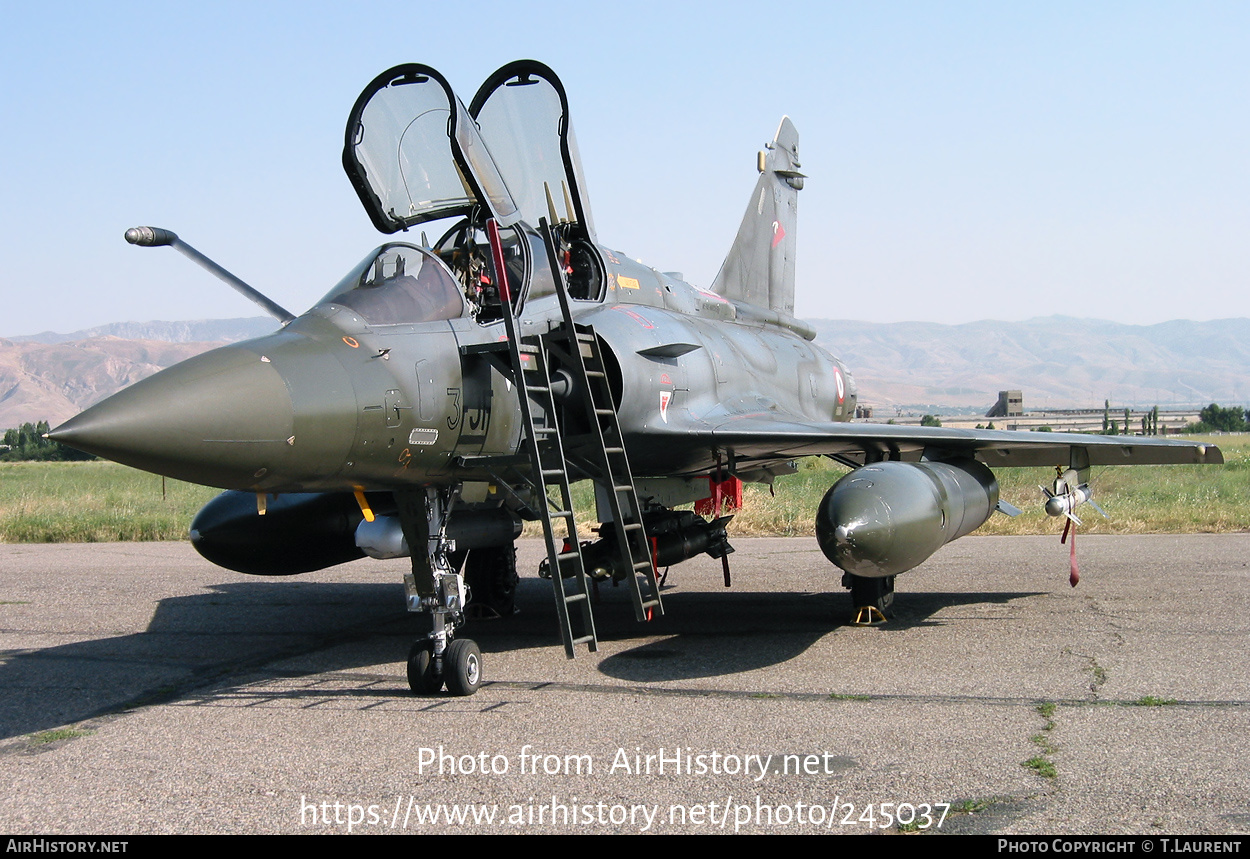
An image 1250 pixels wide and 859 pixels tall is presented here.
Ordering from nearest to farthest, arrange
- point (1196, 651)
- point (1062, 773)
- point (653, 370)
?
point (1062, 773) → point (1196, 651) → point (653, 370)

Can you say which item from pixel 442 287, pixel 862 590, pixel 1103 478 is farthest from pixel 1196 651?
pixel 1103 478

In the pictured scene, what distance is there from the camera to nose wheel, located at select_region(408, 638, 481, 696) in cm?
668

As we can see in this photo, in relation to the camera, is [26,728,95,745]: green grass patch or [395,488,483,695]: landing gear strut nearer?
[26,728,95,745]: green grass patch

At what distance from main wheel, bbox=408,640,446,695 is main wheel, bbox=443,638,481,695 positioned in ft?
0.28

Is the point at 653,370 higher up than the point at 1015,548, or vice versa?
the point at 653,370

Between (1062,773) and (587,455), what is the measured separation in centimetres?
388

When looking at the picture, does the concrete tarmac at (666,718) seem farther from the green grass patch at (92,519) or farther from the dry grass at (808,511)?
the green grass patch at (92,519)

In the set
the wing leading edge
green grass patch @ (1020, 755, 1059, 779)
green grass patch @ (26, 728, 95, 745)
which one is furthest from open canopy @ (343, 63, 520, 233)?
green grass patch @ (1020, 755, 1059, 779)

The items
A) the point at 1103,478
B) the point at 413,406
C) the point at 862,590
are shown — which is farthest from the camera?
the point at 1103,478

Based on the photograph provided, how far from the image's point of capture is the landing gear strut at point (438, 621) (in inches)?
264

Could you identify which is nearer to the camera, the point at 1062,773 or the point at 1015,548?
the point at 1062,773

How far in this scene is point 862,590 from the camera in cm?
930

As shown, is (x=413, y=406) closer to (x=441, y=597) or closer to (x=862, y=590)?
(x=441, y=597)

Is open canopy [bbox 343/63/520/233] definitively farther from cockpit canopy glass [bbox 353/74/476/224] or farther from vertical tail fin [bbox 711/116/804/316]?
vertical tail fin [bbox 711/116/804/316]
